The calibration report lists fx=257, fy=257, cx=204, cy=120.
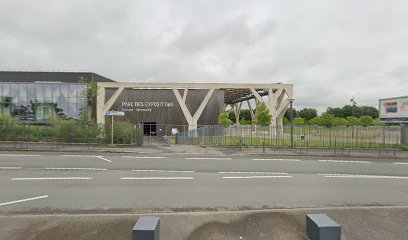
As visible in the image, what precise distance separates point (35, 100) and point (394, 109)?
47.1 meters

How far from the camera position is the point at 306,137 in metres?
20.8

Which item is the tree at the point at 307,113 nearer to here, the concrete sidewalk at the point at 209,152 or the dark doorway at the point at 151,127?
the dark doorway at the point at 151,127

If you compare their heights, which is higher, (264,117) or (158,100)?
(158,100)

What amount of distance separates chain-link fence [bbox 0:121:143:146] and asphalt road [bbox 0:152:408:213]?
601 cm

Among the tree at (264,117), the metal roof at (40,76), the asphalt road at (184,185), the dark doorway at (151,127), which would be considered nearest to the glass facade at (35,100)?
the metal roof at (40,76)

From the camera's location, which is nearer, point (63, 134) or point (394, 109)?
point (63, 134)

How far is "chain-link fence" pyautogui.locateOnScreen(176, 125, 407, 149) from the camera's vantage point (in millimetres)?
19766

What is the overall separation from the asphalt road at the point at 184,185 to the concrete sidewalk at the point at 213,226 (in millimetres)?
833

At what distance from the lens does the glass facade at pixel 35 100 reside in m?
39.2

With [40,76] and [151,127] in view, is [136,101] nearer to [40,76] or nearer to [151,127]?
[151,127]

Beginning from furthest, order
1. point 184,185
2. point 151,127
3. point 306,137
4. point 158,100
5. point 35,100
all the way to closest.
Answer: point 151,127 → point 158,100 → point 35,100 → point 306,137 → point 184,185

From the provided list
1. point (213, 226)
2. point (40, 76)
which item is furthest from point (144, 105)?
point (213, 226)

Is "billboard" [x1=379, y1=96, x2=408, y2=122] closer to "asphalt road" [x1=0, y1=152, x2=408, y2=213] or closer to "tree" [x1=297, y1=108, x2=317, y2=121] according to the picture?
"asphalt road" [x1=0, y1=152, x2=408, y2=213]

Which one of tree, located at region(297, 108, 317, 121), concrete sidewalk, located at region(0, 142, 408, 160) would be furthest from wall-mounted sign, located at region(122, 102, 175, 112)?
tree, located at region(297, 108, 317, 121)
